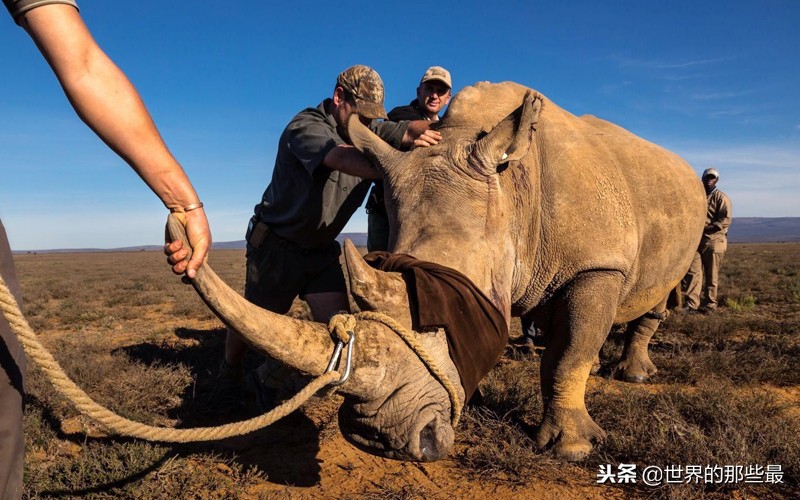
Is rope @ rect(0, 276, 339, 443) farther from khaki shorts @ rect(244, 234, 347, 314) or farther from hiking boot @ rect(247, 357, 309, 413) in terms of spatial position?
khaki shorts @ rect(244, 234, 347, 314)

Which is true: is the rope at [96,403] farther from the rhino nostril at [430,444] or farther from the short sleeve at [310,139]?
the short sleeve at [310,139]

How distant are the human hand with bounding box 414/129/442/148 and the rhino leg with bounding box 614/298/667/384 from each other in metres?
3.68

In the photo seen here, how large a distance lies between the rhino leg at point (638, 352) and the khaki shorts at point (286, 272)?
10.4ft

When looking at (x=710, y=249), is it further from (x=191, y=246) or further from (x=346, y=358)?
(x=191, y=246)

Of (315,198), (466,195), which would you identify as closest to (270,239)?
(315,198)

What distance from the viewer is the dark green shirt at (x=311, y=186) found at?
3.61 metres

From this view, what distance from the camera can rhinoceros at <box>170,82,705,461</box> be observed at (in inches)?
82.1

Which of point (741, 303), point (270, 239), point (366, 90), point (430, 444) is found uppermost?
point (366, 90)

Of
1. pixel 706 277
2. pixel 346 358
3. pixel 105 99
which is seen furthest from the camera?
pixel 706 277

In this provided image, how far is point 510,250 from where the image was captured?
10.0 feet

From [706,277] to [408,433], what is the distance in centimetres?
1007

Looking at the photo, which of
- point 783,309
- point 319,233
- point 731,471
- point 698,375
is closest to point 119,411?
point 319,233

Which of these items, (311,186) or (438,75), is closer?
(311,186)

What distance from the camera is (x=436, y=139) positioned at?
3.22 meters
